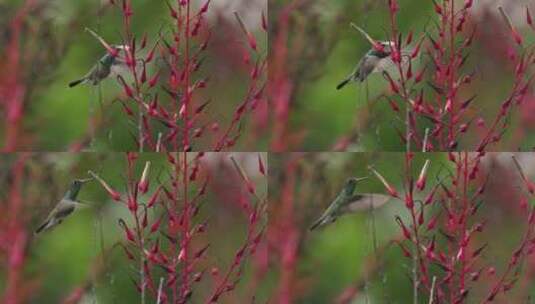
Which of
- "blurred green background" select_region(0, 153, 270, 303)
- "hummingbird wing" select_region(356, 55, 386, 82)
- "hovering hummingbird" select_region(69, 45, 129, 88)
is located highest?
"hovering hummingbird" select_region(69, 45, 129, 88)

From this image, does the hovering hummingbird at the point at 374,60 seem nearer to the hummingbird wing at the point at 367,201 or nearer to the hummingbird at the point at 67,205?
the hummingbird wing at the point at 367,201

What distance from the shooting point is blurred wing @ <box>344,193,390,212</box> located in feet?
8.00

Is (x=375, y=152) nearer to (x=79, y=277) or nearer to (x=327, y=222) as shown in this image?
(x=327, y=222)

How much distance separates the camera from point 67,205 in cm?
241

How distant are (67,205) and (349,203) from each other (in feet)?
2.49

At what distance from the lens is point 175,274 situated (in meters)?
2.42

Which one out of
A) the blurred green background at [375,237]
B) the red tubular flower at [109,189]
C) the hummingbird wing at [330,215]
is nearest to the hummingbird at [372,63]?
the blurred green background at [375,237]

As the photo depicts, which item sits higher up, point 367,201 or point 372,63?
point 372,63

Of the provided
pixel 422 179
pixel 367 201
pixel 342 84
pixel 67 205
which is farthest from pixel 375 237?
pixel 67 205

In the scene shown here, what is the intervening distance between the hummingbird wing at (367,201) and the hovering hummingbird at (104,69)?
724 millimetres

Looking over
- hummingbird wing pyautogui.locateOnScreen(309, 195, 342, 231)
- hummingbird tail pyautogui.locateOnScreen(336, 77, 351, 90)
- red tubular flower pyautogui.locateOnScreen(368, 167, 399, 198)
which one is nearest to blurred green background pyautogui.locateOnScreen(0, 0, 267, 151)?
hummingbird tail pyautogui.locateOnScreen(336, 77, 351, 90)

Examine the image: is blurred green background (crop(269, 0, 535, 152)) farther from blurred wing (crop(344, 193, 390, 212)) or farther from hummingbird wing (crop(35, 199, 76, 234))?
hummingbird wing (crop(35, 199, 76, 234))

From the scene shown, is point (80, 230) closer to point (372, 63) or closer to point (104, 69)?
point (104, 69)

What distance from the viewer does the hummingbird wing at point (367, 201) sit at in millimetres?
2439
